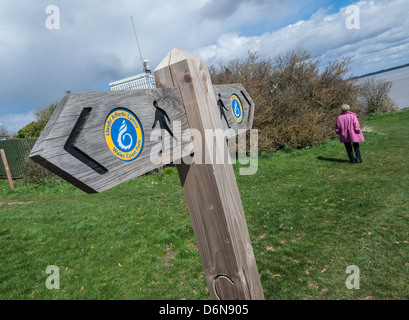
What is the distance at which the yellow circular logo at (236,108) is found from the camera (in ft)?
5.54

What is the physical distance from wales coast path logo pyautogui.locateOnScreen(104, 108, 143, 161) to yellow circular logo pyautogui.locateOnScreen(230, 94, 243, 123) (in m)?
0.83

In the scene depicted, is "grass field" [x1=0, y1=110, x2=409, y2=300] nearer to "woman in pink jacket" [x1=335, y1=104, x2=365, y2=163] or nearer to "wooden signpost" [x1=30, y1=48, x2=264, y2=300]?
"woman in pink jacket" [x1=335, y1=104, x2=365, y2=163]

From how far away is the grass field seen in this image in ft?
10.9

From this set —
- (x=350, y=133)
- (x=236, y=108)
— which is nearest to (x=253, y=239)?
(x=236, y=108)

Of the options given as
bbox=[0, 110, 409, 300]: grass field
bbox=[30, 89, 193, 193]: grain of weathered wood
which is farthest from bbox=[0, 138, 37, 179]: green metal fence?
bbox=[30, 89, 193, 193]: grain of weathered wood

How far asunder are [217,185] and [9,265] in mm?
4496

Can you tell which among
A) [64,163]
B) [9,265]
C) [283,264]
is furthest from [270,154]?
[64,163]

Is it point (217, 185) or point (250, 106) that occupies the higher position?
point (250, 106)

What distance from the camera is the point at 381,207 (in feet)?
16.0

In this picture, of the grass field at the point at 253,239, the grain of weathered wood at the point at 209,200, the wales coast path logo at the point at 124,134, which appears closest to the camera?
the wales coast path logo at the point at 124,134

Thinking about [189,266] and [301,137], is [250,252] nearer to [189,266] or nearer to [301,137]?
[189,266]

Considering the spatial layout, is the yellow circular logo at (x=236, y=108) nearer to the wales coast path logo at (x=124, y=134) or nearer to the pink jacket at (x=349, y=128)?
the wales coast path logo at (x=124, y=134)

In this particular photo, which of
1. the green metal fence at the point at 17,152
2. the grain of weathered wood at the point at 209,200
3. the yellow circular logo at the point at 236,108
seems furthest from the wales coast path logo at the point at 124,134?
the green metal fence at the point at 17,152
